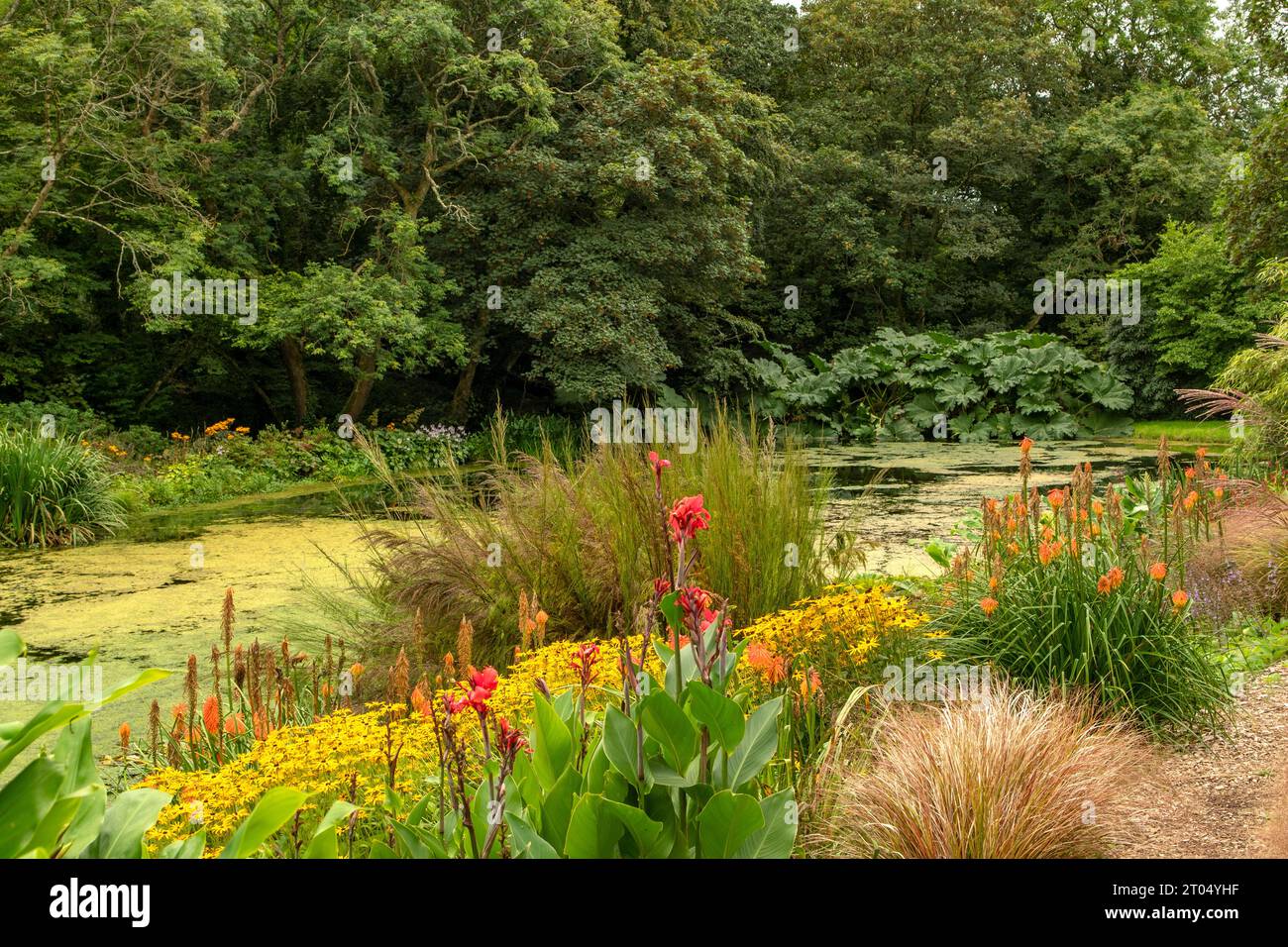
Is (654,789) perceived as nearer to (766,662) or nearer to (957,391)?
(766,662)

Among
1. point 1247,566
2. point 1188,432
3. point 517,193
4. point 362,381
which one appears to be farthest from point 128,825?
point 1188,432

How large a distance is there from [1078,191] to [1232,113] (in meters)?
4.83

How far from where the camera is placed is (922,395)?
1653 centimetres

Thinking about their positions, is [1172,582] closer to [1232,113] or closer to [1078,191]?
[1078,191]

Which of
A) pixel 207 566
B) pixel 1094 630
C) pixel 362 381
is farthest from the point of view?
pixel 362 381

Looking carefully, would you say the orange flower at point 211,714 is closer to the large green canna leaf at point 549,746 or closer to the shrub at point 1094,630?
the large green canna leaf at point 549,746

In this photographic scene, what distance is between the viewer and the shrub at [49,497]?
7.89 metres

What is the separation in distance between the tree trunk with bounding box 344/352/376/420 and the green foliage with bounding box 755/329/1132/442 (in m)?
5.86

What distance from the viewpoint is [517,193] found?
1402 centimetres

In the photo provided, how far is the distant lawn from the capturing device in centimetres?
1394

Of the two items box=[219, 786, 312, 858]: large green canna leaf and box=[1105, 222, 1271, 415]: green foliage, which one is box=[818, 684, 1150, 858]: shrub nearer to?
box=[219, 786, 312, 858]: large green canna leaf

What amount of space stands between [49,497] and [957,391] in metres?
12.4
